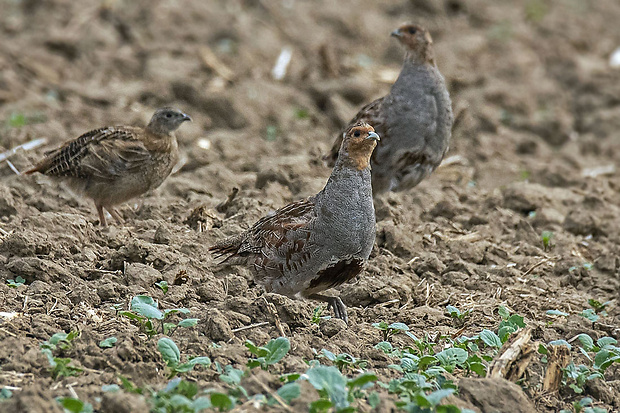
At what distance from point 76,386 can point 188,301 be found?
1.27 m

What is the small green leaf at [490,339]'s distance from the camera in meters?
4.30

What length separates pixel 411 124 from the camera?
22.3 ft

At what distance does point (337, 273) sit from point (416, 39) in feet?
9.80

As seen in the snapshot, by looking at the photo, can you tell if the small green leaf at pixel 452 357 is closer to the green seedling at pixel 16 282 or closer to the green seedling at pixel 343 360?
the green seedling at pixel 343 360

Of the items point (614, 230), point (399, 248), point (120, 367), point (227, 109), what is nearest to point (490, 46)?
point (227, 109)

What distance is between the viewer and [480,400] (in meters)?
3.72

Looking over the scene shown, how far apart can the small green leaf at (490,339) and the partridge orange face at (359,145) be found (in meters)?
1.10

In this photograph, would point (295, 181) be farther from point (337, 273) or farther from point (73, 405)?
point (73, 405)

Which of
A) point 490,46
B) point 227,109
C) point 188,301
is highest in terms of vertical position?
point 490,46

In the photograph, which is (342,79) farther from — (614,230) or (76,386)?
(76,386)

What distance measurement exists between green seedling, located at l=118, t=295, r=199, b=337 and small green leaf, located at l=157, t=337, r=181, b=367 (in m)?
0.23

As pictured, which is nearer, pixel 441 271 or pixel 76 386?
pixel 76 386

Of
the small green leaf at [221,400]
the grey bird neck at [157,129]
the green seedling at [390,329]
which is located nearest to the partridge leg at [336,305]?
the green seedling at [390,329]

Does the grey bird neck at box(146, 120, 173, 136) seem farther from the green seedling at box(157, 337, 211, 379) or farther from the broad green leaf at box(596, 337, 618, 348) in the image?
the broad green leaf at box(596, 337, 618, 348)
